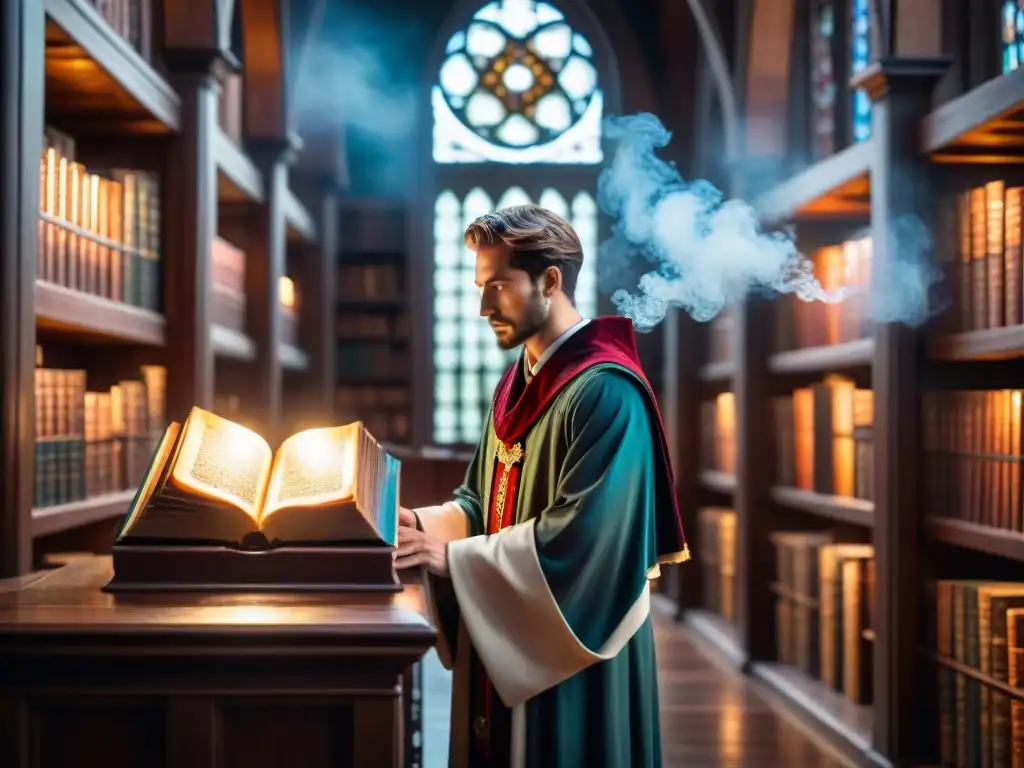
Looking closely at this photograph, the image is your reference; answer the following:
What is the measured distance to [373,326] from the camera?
34.9 ft

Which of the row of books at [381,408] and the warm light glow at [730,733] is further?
the row of books at [381,408]

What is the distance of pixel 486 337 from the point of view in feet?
35.9

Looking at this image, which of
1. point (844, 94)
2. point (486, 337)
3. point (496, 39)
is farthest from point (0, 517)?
point (496, 39)

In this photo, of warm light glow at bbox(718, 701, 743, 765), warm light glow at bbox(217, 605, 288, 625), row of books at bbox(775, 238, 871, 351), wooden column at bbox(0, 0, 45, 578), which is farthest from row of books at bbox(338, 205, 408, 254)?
warm light glow at bbox(217, 605, 288, 625)

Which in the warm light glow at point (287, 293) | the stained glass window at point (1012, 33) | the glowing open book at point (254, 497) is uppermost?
the stained glass window at point (1012, 33)

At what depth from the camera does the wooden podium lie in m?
1.93

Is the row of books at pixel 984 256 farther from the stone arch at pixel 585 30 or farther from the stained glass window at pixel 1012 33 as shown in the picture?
the stone arch at pixel 585 30

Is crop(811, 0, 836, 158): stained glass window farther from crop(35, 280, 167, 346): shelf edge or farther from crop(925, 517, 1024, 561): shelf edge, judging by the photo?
crop(35, 280, 167, 346): shelf edge

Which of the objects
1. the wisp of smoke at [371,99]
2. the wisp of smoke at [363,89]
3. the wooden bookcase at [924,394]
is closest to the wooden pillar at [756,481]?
the wooden bookcase at [924,394]

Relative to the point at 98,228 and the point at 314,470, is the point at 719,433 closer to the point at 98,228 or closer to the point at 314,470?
the point at 98,228

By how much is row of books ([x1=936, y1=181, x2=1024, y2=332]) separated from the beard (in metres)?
2.26

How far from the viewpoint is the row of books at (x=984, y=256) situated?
14.4 ft

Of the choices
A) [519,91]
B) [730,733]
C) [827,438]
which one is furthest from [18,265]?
[519,91]

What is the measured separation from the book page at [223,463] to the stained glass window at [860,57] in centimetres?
485
